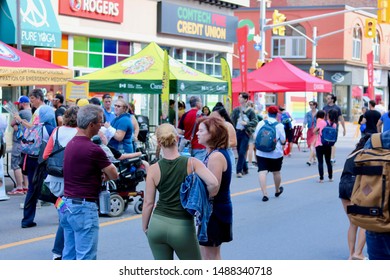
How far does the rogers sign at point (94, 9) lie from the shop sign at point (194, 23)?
295cm

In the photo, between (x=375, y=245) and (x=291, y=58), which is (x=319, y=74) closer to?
(x=291, y=58)

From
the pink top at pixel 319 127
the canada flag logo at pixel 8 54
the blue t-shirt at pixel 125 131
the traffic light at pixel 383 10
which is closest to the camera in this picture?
the blue t-shirt at pixel 125 131

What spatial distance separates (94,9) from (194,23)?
7193 mm

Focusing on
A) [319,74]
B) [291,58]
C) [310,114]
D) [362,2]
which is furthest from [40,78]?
[362,2]

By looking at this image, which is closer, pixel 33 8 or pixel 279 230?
pixel 279 230

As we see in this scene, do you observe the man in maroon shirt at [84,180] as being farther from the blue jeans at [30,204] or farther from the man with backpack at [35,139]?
the man with backpack at [35,139]

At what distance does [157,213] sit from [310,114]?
17467mm

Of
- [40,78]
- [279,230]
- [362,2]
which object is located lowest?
[279,230]

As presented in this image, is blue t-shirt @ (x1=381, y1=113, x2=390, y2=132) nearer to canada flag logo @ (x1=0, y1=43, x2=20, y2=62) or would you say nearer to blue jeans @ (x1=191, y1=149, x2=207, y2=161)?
blue jeans @ (x1=191, y1=149, x2=207, y2=161)

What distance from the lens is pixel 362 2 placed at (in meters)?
67.5

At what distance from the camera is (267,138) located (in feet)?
42.7

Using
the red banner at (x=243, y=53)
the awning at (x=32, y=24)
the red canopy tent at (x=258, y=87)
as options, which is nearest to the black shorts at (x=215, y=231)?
the awning at (x=32, y=24)

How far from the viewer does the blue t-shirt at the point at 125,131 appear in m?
11.9

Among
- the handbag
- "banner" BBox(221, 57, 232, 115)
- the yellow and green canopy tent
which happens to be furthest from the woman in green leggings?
"banner" BBox(221, 57, 232, 115)
